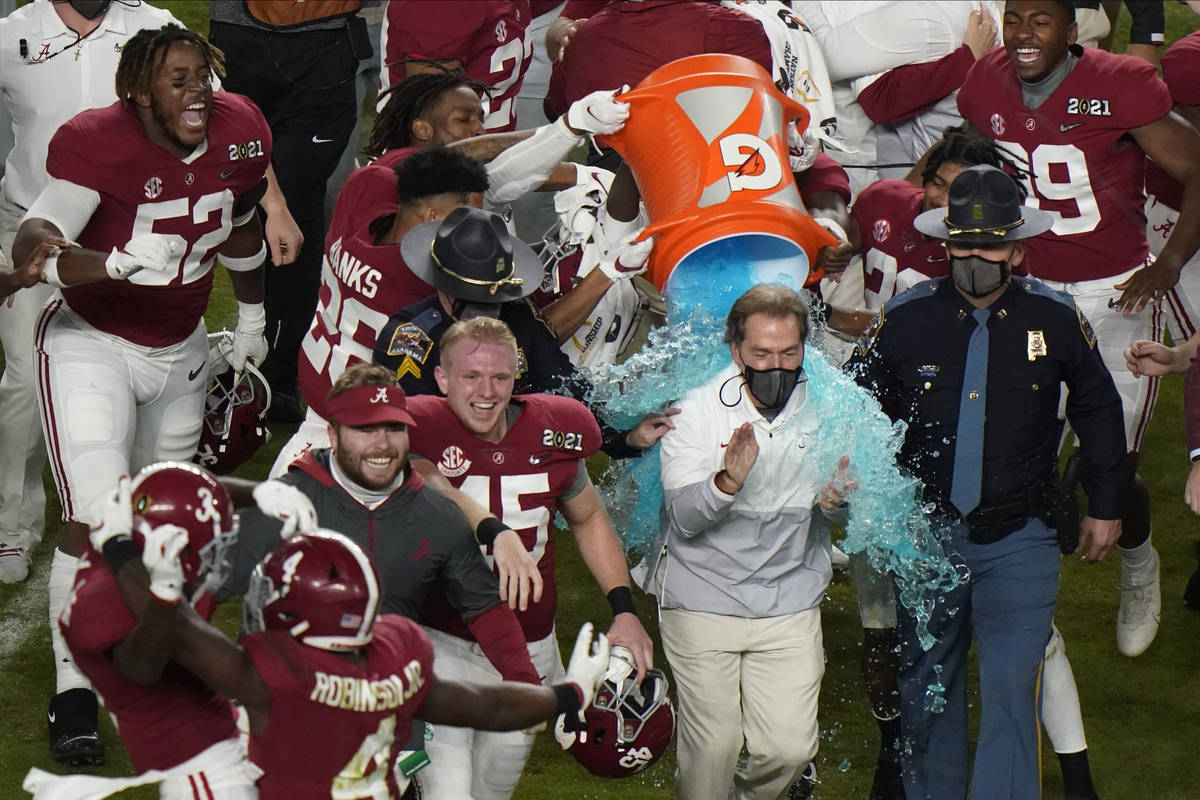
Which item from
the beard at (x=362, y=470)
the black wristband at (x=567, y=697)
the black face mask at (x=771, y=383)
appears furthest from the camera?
the black face mask at (x=771, y=383)

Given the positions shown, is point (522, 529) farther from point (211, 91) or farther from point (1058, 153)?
point (1058, 153)

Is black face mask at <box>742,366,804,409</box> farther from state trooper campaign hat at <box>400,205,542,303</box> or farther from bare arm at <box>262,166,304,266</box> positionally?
bare arm at <box>262,166,304,266</box>

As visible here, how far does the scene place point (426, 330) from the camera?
4.61m

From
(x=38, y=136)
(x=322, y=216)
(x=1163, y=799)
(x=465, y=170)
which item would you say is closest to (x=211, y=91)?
(x=465, y=170)

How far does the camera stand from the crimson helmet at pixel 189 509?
124 inches

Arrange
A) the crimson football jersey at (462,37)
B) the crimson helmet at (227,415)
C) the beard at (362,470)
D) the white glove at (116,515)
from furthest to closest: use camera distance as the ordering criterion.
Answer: the crimson football jersey at (462,37) → the crimson helmet at (227,415) → the beard at (362,470) → the white glove at (116,515)

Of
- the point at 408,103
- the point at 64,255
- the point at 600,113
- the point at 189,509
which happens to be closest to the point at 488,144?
the point at 408,103

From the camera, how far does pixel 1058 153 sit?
5516 mm

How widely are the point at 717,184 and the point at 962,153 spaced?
1042mm

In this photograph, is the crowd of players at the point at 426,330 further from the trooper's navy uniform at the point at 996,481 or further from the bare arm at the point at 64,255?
the trooper's navy uniform at the point at 996,481

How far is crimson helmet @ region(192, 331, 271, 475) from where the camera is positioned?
5758 mm

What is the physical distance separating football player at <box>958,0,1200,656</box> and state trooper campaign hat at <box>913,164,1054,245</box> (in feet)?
2.60

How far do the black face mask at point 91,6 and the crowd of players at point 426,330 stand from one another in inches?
0.5

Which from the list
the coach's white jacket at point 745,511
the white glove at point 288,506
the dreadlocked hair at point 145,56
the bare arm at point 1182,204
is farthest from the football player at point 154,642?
the bare arm at point 1182,204
